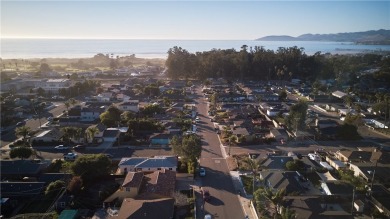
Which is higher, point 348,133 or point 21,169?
point 348,133

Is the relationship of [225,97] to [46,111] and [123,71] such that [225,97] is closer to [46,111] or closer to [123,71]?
[46,111]

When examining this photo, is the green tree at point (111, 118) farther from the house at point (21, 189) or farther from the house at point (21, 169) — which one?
the house at point (21, 189)

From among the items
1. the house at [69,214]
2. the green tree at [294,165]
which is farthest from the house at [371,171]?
the house at [69,214]

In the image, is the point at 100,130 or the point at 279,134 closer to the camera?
the point at 279,134

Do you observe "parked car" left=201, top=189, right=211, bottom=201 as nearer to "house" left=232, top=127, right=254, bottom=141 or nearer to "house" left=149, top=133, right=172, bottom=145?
"house" left=149, top=133, right=172, bottom=145

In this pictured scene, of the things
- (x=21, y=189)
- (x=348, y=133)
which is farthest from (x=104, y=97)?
(x=348, y=133)

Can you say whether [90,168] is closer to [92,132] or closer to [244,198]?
[92,132]
